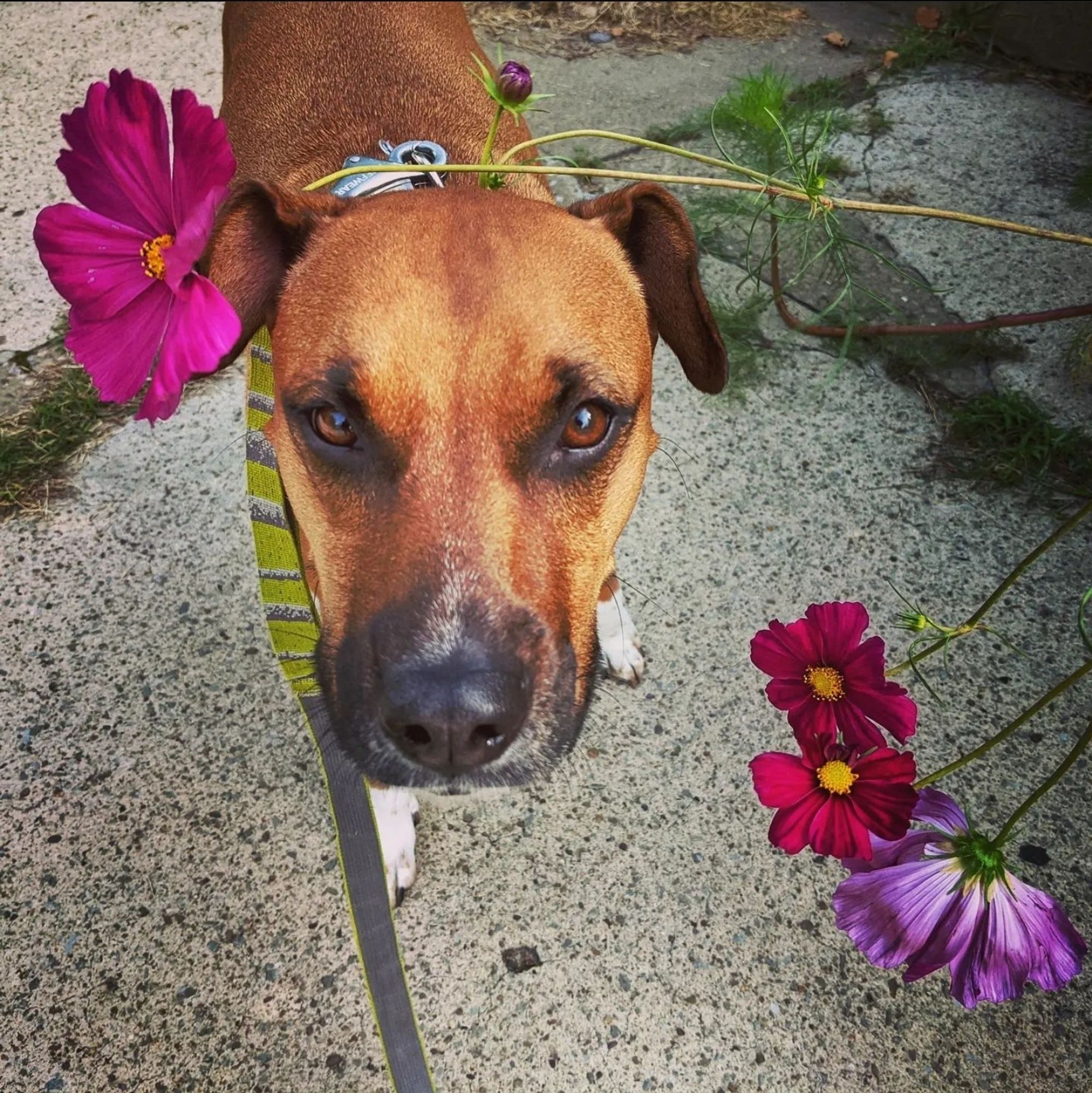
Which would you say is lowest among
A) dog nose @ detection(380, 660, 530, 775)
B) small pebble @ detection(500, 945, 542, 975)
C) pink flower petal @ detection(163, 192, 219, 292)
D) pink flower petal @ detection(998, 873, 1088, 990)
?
small pebble @ detection(500, 945, 542, 975)

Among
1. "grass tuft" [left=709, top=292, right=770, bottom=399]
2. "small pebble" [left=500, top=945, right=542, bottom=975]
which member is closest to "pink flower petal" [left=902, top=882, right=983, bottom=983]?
"small pebble" [left=500, top=945, right=542, bottom=975]

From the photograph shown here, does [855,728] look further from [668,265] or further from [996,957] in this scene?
[668,265]

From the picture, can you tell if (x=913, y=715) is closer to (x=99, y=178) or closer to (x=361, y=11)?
(x=99, y=178)

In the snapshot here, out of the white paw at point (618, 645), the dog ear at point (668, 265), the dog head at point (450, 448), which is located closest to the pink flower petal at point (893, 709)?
the dog head at point (450, 448)

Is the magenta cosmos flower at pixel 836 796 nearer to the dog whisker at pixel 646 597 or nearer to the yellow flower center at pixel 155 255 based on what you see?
the yellow flower center at pixel 155 255

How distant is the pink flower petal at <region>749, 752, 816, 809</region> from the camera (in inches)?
52.5

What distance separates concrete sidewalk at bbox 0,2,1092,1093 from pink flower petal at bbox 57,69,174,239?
1.76 meters

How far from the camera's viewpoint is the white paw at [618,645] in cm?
280

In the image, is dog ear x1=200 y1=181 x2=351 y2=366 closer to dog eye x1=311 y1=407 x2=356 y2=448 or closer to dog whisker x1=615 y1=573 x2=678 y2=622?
dog eye x1=311 y1=407 x2=356 y2=448

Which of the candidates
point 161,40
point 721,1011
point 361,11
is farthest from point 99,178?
point 161,40

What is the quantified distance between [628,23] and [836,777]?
5.93m

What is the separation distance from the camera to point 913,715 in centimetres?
129

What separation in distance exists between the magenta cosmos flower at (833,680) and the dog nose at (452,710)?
47cm

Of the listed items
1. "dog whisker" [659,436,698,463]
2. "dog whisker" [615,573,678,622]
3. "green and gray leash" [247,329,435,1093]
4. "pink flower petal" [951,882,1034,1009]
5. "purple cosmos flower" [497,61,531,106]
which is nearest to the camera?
→ "pink flower petal" [951,882,1034,1009]
